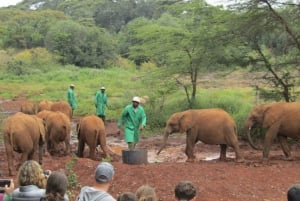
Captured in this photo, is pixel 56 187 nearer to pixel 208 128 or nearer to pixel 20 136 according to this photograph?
pixel 20 136

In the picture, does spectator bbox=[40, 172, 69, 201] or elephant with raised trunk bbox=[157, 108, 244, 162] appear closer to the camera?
spectator bbox=[40, 172, 69, 201]

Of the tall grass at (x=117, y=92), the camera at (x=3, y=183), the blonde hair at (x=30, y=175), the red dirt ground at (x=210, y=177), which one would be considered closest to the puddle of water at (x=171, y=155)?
the tall grass at (x=117, y=92)

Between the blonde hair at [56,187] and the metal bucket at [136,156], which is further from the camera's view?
the metal bucket at [136,156]

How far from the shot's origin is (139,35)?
87.0ft

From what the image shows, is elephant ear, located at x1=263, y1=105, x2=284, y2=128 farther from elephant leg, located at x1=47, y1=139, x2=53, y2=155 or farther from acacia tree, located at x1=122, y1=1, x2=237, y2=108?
elephant leg, located at x1=47, y1=139, x2=53, y2=155

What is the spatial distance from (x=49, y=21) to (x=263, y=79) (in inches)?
2115

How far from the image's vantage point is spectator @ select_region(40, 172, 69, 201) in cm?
523

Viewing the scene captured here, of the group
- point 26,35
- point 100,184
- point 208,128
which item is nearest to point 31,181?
point 100,184

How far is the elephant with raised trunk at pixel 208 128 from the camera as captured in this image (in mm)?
14383

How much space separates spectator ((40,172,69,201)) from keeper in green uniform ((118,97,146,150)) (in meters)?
8.65

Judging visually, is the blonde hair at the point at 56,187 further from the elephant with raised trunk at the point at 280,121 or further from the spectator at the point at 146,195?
the elephant with raised trunk at the point at 280,121

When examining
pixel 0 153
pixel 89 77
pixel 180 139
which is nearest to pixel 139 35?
pixel 180 139

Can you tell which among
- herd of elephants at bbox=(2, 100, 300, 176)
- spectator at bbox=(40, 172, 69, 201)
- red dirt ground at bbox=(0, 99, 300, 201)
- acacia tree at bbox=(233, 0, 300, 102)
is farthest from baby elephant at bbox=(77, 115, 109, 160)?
spectator at bbox=(40, 172, 69, 201)

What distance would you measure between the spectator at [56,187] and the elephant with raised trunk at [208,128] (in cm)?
927
